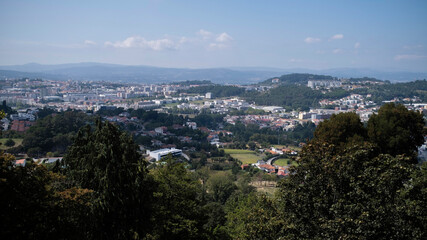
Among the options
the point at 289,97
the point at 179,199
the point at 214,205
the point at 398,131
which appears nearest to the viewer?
the point at 179,199

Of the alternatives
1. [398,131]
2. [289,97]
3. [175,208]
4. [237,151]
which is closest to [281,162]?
[237,151]

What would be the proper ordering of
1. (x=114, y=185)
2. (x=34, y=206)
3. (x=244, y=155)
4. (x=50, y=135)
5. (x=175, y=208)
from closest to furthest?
(x=34, y=206), (x=114, y=185), (x=175, y=208), (x=50, y=135), (x=244, y=155)

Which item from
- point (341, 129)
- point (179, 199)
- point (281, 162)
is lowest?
point (281, 162)

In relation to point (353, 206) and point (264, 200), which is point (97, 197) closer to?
point (264, 200)

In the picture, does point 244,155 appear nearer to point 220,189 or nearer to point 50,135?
point 220,189

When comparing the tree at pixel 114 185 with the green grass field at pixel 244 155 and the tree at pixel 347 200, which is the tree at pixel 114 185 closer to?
the tree at pixel 347 200

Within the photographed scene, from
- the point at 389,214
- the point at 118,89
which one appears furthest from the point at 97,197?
the point at 118,89
